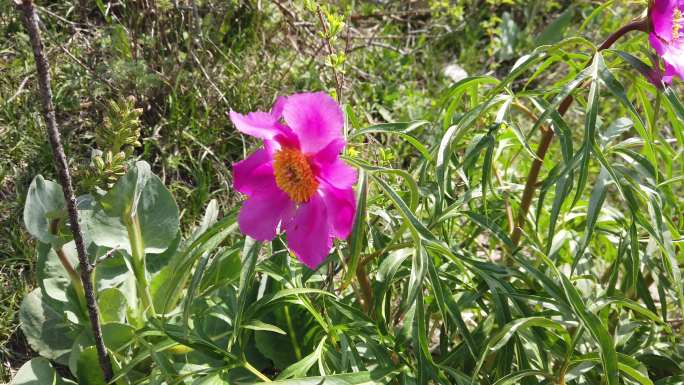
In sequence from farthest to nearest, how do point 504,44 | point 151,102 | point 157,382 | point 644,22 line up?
point 504,44
point 151,102
point 157,382
point 644,22

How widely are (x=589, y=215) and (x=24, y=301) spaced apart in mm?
1268

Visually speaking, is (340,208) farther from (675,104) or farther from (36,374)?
(36,374)

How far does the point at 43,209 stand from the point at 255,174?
0.51 m

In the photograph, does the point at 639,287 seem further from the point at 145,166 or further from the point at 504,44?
the point at 504,44

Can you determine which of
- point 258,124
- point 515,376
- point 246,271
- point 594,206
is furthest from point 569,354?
point 258,124

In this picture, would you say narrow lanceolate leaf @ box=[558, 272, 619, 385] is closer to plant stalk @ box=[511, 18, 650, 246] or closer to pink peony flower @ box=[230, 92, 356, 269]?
plant stalk @ box=[511, 18, 650, 246]

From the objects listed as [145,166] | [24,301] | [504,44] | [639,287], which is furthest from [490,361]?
[504,44]

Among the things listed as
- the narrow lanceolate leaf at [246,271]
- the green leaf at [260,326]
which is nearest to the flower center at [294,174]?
the narrow lanceolate leaf at [246,271]

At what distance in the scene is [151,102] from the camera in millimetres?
2463

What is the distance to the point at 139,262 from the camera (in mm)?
1767

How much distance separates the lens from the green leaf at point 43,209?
1.53 meters

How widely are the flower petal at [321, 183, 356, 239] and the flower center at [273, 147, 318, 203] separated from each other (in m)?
0.03

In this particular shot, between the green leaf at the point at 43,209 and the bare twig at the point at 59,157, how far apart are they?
11 centimetres

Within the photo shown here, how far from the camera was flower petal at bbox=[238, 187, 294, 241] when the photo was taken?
52.7 inches
